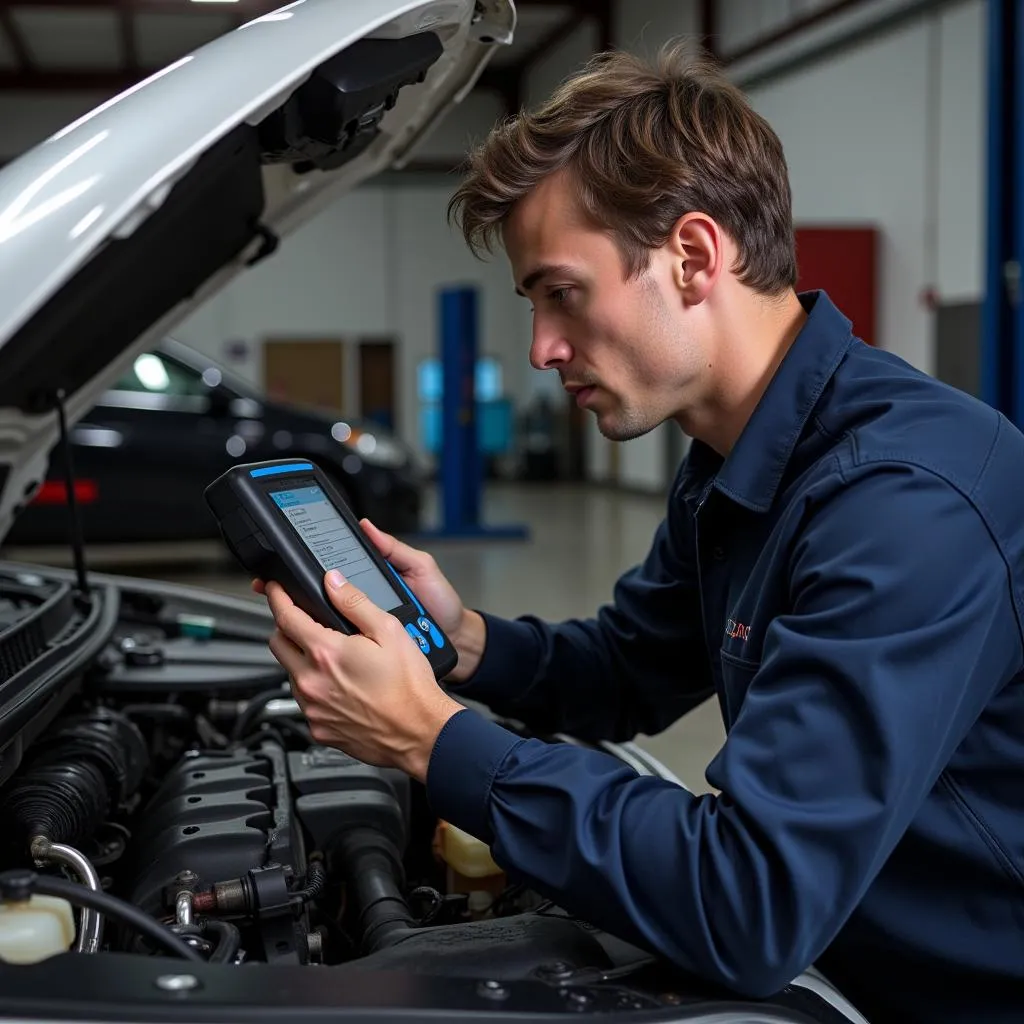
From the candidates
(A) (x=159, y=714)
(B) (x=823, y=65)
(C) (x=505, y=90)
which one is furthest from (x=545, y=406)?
(A) (x=159, y=714)

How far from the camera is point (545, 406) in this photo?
1611 cm

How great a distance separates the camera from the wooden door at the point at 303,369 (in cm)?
1612

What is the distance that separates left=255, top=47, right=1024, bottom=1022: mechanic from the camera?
991mm

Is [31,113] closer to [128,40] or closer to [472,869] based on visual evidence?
[128,40]

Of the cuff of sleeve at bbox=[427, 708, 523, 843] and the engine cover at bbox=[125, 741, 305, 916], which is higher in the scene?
the cuff of sleeve at bbox=[427, 708, 523, 843]

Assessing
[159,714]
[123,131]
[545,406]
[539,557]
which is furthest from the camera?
[545,406]

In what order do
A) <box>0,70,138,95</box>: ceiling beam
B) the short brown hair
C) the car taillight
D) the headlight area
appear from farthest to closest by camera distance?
1. <box>0,70,138,95</box>: ceiling beam
2. the headlight area
3. the car taillight
4. the short brown hair

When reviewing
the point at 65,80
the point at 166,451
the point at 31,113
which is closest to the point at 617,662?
the point at 166,451

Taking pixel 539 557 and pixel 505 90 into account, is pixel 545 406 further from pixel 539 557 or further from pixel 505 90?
pixel 539 557

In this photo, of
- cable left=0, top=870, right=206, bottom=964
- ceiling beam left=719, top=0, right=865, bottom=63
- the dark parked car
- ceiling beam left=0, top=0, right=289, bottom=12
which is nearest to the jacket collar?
cable left=0, top=870, right=206, bottom=964

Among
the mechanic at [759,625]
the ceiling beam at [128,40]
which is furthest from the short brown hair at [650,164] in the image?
the ceiling beam at [128,40]

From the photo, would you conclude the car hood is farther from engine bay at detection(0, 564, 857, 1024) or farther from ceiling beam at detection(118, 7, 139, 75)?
→ ceiling beam at detection(118, 7, 139, 75)

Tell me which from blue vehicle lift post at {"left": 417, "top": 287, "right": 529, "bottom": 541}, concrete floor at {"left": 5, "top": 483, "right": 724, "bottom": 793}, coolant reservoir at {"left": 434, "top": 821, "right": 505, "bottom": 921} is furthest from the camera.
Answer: blue vehicle lift post at {"left": 417, "top": 287, "right": 529, "bottom": 541}

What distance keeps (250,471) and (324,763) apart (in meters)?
0.57
